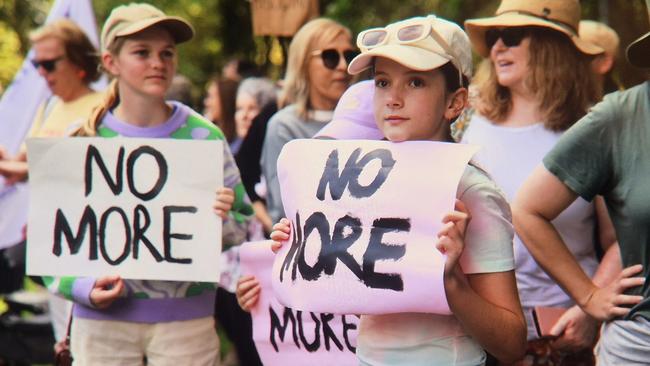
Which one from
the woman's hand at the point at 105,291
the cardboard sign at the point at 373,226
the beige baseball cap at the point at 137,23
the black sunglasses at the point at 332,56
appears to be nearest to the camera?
the cardboard sign at the point at 373,226

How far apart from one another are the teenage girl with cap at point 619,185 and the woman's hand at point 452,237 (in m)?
0.77

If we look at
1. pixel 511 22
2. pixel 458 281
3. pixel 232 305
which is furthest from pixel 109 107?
pixel 232 305

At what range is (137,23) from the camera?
5145 millimetres

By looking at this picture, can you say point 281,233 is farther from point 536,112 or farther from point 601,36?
point 601,36

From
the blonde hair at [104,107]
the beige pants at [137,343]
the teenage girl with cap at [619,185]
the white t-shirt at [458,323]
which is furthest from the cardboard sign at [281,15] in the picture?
the white t-shirt at [458,323]

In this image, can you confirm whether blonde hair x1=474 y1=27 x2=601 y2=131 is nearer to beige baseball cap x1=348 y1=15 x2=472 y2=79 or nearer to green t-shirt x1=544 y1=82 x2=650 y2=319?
green t-shirt x1=544 y1=82 x2=650 y2=319

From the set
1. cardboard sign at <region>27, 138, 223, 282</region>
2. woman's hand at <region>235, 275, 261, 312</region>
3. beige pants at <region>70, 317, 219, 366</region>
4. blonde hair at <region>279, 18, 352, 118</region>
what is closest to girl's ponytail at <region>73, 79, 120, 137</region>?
cardboard sign at <region>27, 138, 223, 282</region>

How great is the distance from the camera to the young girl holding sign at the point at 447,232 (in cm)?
337

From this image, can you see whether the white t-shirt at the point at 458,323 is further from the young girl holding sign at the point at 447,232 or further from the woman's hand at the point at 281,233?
the woman's hand at the point at 281,233

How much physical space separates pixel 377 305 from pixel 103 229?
192 cm

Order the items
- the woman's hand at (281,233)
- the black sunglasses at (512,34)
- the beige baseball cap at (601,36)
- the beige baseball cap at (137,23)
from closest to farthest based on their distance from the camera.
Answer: the woman's hand at (281,233), the beige baseball cap at (137,23), the black sunglasses at (512,34), the beige baseball cap at (601,36)

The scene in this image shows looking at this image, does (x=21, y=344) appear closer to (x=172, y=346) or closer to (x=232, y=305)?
(x=232, y=305)

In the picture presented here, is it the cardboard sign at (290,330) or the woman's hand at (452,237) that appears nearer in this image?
the woman's hand at (452,237)

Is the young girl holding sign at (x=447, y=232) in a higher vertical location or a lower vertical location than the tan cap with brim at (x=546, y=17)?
lower
